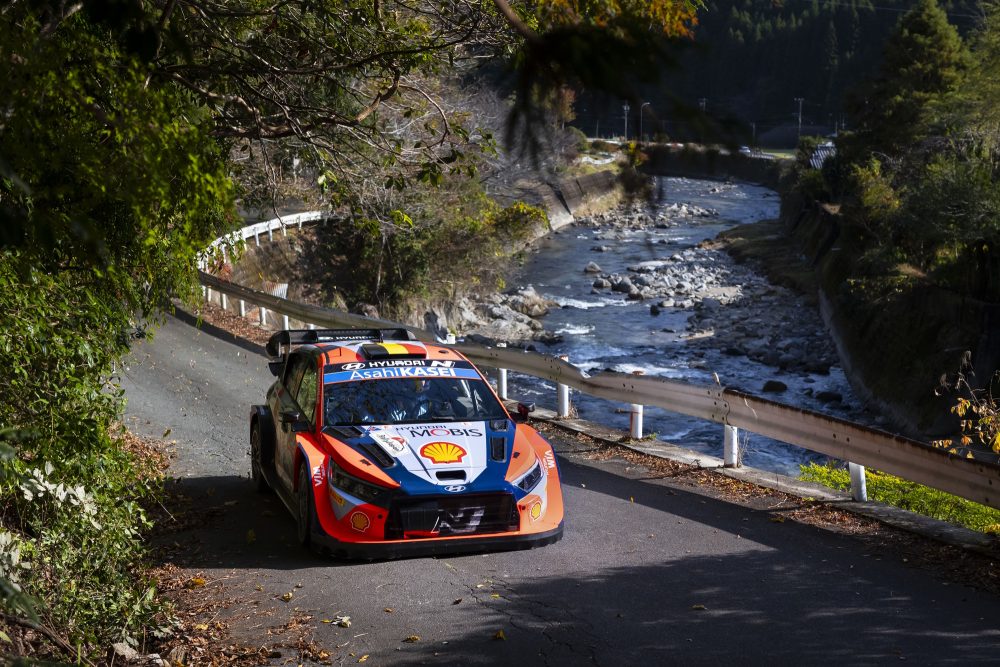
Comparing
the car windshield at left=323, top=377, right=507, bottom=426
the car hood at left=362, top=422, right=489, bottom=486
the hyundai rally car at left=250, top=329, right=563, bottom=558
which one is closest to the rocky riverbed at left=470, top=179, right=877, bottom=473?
the car windshield at left=323, top=377, right=507, bottom=426

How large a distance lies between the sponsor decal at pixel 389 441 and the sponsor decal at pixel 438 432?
13 centimetres

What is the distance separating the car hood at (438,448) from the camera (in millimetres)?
7746

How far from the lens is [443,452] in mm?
7953

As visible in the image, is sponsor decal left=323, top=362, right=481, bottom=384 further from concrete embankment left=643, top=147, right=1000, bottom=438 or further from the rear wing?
concrete embankment left=643, top=147, right=1000, bottom=438

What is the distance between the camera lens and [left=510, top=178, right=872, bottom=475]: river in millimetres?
25141

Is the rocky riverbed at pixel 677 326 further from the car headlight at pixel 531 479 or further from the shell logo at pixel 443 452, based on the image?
the shell logo at pixel 443 452

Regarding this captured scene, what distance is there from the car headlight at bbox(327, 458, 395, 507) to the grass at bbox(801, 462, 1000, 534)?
612 centimetres

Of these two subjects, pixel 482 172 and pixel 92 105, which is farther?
pixel 482 172

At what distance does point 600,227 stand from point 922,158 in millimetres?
28361

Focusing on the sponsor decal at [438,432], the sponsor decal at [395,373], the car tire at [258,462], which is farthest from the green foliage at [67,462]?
the car tire at [258,462]

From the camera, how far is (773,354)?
35312 mm

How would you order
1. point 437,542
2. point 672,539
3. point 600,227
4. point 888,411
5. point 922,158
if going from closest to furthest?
1. point 437,542
2. point 672,539
3. point 888,411
4. point 922,158
5. point 600,227

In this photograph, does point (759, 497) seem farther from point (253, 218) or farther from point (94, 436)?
point (253, 218)

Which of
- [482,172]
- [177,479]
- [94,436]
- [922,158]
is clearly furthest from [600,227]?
[94,436]
